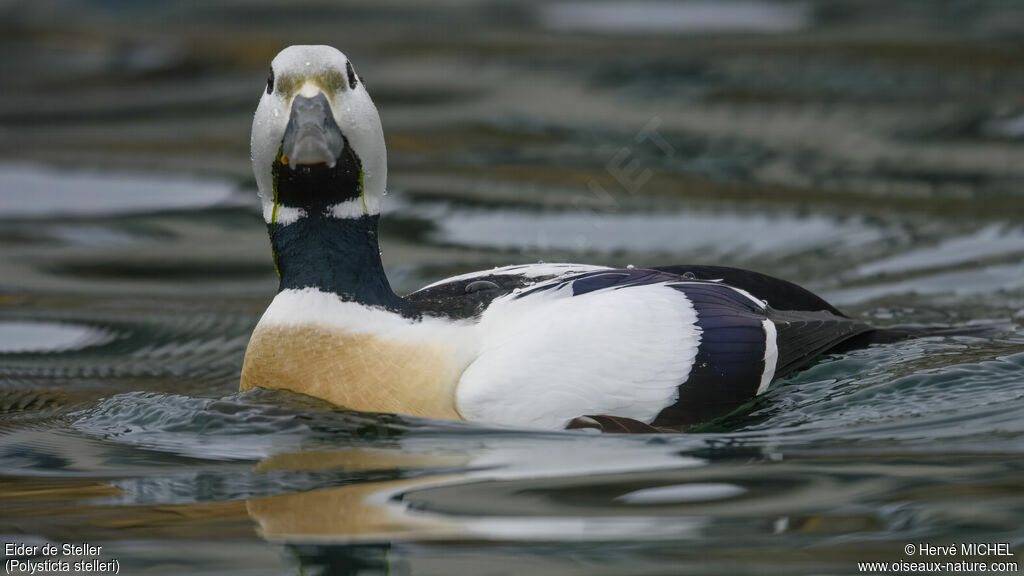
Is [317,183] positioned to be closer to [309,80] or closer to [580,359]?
[309,80]

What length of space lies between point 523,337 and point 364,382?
21.6 inches

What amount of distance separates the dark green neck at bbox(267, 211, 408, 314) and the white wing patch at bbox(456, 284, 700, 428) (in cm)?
41

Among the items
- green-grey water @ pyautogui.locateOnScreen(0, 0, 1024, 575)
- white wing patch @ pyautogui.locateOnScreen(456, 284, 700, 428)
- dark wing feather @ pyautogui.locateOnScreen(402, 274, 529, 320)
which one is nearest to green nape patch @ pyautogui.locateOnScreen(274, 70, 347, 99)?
dark wing feather @ pyautogui.locateOnScreen(402, 274, 529, 320)

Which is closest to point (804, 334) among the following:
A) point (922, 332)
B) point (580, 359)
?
point (922, 332)

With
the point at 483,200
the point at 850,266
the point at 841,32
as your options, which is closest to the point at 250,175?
the point at 483,200

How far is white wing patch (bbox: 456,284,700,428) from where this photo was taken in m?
4.42

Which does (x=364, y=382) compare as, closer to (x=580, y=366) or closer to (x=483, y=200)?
(x=580, y=366)

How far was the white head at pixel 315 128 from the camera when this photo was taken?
4.47m

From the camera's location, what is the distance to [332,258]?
15.6 feet

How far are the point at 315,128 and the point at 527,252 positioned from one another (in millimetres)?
3864

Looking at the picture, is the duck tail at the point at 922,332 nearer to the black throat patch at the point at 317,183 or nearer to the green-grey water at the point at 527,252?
the green-grey water at the point at 527,252

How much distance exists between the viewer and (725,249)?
27.2ft

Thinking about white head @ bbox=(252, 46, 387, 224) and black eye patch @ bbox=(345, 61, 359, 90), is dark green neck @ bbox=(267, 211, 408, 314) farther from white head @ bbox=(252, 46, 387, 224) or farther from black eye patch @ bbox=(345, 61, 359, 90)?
black eye patch @ bbox=(345, 61, 359, 90)

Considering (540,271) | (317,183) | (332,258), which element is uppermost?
(317,183)
